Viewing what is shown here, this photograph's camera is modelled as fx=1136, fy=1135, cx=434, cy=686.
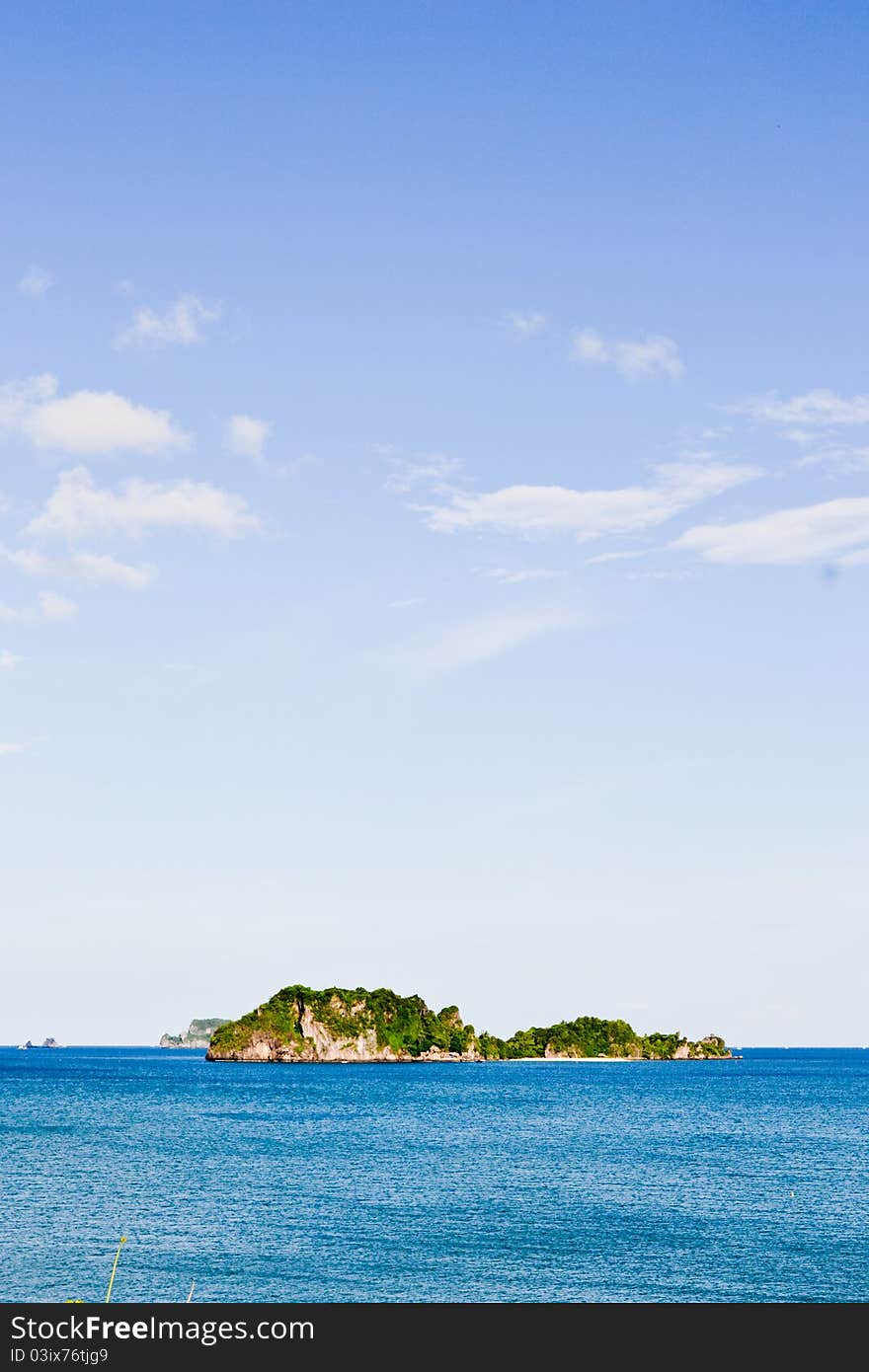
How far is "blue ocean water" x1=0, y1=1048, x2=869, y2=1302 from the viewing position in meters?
52.0

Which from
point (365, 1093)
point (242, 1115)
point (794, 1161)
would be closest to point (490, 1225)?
point (794, 1161)

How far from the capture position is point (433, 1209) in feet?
236

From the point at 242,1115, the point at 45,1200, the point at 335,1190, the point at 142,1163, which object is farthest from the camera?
the point at 242,1115

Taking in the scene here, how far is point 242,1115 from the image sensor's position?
145750mm

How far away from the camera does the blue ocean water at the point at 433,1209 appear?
52.0 metres

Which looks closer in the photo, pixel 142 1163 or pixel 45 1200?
pixel 45 1200

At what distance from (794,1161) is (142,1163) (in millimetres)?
56304
